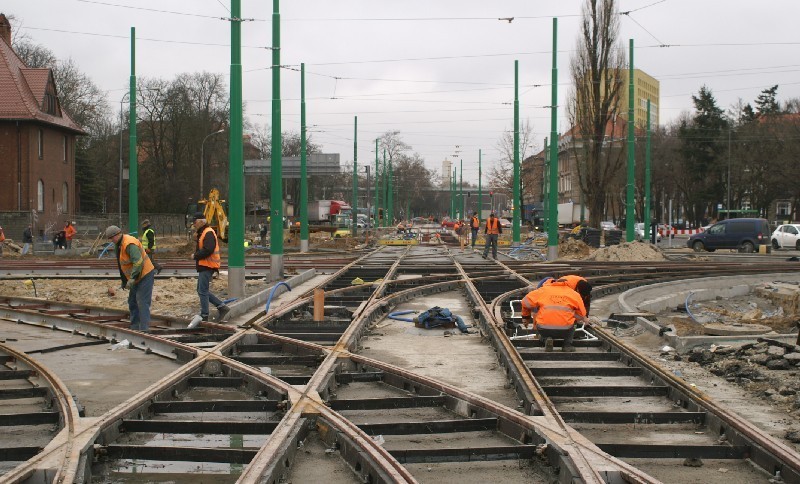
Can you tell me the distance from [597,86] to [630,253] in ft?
57.1

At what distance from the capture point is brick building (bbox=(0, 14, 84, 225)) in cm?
5581

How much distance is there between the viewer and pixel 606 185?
172 ft

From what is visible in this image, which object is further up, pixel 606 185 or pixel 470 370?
pixel 606 185

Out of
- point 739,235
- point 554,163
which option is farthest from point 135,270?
point 739,235

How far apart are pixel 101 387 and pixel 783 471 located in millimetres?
6389

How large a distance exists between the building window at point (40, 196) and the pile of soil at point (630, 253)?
35.7m

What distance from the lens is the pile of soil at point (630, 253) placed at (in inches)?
1369

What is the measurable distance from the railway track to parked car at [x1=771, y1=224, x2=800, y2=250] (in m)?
43.4

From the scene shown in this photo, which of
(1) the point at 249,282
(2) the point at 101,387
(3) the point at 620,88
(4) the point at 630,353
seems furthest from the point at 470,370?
(3) the point at 620,88

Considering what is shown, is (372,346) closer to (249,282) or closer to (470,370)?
(470,370)

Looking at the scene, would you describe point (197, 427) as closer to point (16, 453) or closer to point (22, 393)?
point (16, 453)

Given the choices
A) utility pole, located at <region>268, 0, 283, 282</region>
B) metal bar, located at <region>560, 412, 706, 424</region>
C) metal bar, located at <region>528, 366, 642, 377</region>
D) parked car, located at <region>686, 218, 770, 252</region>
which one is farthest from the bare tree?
metal bar, located at <region>560, 412, 706, 424</region>

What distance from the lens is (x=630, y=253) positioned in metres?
35.0

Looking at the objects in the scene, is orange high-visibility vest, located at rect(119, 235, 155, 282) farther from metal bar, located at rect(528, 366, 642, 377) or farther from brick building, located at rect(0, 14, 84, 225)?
brick building, located at rect(0, 14, 84, 225)
